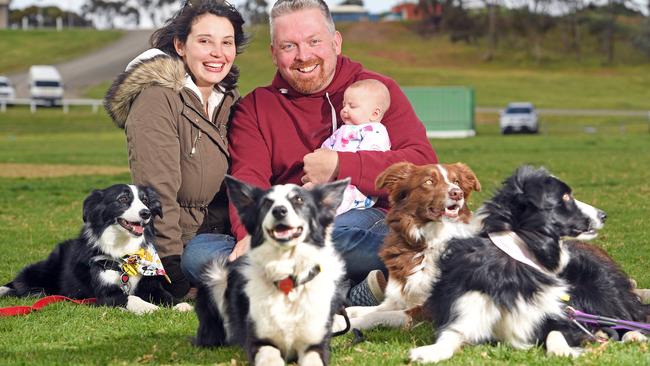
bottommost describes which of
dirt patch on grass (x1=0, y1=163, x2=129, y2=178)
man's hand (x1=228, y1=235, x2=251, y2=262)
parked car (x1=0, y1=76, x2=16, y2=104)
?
parked car (x1=0, y1=76, x2=16, y2=104)

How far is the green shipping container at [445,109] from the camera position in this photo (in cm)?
4772

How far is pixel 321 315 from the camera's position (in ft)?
19.1

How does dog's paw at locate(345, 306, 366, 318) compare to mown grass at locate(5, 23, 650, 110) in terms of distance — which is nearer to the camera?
dog's paw at locate(345, 306, 366, 318)

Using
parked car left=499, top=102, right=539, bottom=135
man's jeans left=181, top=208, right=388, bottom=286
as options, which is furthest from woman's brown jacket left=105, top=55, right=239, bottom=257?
parked car left=499, top=102, right=539, bottom=135

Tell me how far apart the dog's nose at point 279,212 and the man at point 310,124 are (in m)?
2.34

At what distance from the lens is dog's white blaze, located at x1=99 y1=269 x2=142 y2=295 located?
8.39m

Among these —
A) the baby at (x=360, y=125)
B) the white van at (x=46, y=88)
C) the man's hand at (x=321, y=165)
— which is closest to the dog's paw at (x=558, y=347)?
the man's hand at (x=321, y=165)

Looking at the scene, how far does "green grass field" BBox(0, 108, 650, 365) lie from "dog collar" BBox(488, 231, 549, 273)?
1.82ft

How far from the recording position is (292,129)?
8375 mm

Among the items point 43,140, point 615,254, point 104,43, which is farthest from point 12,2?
point 615,254

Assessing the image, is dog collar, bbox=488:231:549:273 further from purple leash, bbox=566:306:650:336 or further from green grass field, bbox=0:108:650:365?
green grass field, bbox=0:108:650:365

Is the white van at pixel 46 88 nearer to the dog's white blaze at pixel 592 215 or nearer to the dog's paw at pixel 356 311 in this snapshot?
the dog's paw at pixel 356 311

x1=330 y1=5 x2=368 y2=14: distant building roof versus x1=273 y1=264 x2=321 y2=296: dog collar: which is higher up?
x1=330 y1=5 x2=368 y2=14: distant building roof

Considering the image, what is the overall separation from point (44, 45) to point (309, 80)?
8933cm
